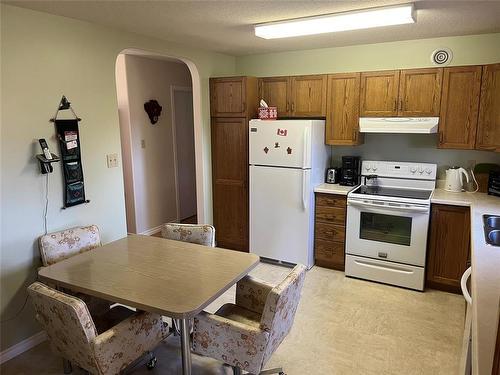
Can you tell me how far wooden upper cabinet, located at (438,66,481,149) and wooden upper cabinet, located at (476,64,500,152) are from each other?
45 millimetres

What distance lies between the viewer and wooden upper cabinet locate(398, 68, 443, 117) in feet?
11.5

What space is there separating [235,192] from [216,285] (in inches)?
91.8

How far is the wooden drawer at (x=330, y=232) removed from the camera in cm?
388

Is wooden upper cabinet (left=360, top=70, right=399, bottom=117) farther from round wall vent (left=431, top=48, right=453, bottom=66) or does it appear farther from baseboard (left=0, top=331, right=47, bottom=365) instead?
baseboard (left=0, top=331, right=47, bottom=365)

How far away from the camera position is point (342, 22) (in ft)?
9.09

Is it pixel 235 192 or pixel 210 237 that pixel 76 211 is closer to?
pixel 210 237

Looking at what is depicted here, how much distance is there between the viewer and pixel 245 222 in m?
4.39

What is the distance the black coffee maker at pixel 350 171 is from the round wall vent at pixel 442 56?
3.90 feet

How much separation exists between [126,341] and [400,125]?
299 centimetres

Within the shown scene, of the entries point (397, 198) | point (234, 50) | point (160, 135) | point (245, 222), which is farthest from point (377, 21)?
point (160, 135)

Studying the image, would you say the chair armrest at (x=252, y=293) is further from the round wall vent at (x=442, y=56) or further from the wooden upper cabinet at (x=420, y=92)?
the round wall vent at (x=442, y=56)

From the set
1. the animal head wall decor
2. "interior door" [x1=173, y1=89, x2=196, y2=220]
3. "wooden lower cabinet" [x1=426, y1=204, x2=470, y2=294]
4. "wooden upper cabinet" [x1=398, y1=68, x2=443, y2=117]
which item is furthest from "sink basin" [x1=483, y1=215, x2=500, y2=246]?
"interior door" [x1=173, y1=89, x2=196, y2=220]

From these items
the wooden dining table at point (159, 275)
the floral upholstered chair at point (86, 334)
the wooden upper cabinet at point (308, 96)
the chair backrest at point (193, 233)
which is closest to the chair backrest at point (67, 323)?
the floral upholstered chair at point (86, 334)

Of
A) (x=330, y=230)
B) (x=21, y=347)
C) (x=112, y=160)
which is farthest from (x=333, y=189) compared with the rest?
(x=21, y=347)
